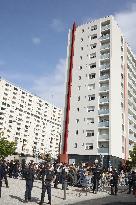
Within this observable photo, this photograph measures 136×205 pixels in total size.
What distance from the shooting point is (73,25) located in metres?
65.4

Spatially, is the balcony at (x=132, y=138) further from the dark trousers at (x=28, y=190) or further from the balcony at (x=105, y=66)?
the dark trousers at (x=28, y=190)

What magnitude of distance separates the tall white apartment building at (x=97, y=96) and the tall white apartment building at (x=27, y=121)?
2084 inches

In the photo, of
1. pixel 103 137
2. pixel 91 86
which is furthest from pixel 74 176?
pixel 91 86

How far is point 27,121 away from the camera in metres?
125

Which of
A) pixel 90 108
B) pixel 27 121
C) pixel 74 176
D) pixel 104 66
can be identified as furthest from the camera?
pixel 27 121

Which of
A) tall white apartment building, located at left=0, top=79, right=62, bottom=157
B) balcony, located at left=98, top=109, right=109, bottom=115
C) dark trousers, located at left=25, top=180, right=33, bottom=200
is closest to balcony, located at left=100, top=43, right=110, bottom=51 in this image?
balcony, located at left=98, top=109, right=109, bottom=115

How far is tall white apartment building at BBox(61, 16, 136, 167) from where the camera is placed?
5484 centimetres

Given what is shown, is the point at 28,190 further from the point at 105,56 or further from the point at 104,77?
the point at 105,56

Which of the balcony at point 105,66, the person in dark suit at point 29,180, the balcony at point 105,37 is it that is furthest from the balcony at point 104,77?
the person in dark suit at point 29,180

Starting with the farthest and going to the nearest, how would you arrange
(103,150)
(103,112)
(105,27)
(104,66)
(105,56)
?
1. (105,27)
2. (105,56)
3. (104,66)
4. (103,112)
5. (103,150)

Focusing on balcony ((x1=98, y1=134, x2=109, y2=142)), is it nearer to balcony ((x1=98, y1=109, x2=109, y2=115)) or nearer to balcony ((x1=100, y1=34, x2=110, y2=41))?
balcony ((x1=98, y1=109, x2=109, y2=115))

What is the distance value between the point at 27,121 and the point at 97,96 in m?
70.7

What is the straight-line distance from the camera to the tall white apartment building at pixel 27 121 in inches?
4574

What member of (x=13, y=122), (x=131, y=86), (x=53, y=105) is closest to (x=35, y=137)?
(x=13, y=122)
